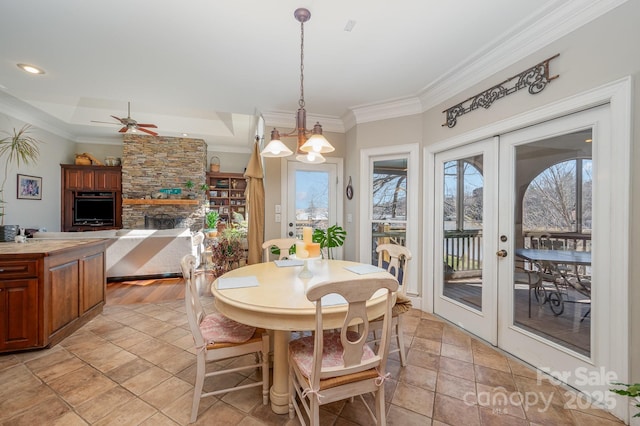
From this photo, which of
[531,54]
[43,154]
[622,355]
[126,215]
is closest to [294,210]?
[531,54]

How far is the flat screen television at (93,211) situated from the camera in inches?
262

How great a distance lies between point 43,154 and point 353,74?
7.05m

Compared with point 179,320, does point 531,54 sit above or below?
above

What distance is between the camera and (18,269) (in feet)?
7.10

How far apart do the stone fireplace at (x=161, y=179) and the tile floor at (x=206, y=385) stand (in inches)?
194

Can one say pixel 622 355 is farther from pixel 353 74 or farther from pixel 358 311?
pixel 353 74

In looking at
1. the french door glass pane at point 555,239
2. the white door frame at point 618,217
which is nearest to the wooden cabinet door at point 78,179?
the french door glass pane at point 555,239

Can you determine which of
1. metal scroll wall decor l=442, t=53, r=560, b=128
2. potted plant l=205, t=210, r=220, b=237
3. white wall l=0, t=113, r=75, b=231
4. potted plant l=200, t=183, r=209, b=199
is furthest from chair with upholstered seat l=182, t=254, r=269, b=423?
potted plant l=200, t=183, r=209, b=199

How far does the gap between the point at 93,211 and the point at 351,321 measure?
27.6ft

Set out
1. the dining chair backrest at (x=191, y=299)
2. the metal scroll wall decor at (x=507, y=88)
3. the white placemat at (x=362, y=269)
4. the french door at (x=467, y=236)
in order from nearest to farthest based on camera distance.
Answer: the dining chair backrest at (x=191, y=299) < the metal scroll wall decor at (x=507, y=88) < the white placemat at (x=362, y=269) < the french door at (x=467, y=236)

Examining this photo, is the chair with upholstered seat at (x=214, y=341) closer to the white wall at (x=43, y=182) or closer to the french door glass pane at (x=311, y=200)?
the french door glass pane at (x=311, y=200)

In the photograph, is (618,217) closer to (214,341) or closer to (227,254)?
(214,341)

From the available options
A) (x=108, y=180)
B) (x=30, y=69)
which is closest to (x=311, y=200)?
(x=30, y=69)

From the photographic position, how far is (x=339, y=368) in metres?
1.25
